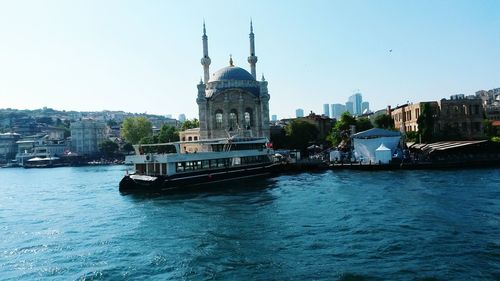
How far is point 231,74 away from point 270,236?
60.7 metres

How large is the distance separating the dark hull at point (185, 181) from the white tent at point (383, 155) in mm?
15596

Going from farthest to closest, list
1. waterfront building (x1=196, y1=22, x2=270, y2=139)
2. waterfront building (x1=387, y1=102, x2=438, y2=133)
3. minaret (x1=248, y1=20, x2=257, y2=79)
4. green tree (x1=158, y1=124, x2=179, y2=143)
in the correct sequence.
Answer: green tree (x1=158, y1=124, x2=179, y2=143)
minaret (x1=248, y1=20, x2=257, y2=79)
waterfront building (x1=196, y1=22, x2=270, y2=139)
waterfront building (x1=387, y1=102, x2=438, y2=133)

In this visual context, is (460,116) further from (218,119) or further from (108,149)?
(108,149)

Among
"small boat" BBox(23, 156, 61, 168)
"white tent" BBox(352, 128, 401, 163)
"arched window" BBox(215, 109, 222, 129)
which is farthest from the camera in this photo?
"small boat" BBox(23, 156, 61, 168)

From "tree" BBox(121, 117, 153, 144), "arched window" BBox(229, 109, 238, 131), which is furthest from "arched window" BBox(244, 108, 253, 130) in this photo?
"tree" BBox(121, 117, 153, 144)

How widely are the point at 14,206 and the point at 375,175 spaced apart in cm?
3179

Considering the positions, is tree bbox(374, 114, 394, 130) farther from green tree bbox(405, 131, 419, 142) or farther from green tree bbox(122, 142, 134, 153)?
green tree bbox(122, 142, 134, 153)

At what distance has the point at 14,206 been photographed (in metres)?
37.6

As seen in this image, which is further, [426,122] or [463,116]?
[463,116]

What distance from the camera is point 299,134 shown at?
7856 centimetres

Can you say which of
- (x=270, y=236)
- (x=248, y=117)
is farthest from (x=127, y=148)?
(x=270, y=236)

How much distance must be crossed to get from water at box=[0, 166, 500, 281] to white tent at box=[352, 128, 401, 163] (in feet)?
58.1

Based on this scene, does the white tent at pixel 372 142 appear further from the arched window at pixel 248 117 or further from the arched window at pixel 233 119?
the arched window at pixel 233 119

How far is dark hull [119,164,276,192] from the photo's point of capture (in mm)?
38750
